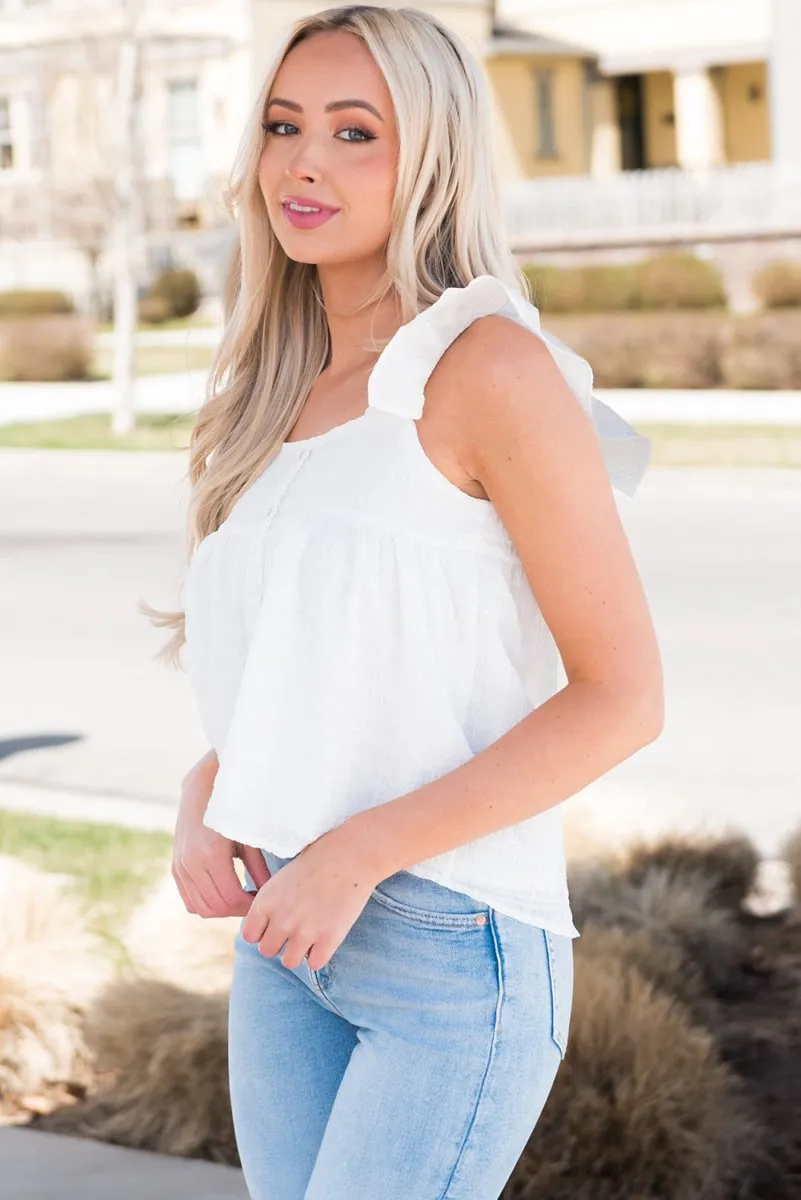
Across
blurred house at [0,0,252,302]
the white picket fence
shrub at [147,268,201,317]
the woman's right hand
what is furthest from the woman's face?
shrub at [147,268,201,317]

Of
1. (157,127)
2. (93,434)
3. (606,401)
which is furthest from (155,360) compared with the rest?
(157,127)

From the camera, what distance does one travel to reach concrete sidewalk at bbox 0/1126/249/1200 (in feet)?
11.4

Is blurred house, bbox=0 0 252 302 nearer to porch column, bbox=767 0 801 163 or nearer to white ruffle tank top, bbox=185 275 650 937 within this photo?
porch column, bbox=767 0 801 163

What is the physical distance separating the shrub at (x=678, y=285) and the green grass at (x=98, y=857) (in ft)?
62.5

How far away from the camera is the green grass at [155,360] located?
2362 cm

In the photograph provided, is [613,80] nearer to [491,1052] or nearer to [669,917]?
[669,917]

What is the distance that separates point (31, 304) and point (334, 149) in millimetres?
30821

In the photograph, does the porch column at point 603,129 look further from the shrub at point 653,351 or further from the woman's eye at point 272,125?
the woman's eye at point 272,125

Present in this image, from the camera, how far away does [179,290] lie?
107 feet

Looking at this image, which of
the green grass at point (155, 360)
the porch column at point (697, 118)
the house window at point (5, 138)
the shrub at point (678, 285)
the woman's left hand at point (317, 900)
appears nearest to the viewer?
the woman's left hand at point (317, 900)

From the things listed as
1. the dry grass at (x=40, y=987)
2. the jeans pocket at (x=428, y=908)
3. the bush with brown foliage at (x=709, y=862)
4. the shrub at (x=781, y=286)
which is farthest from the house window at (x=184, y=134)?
the jeans pocket at (x=428, y=908)

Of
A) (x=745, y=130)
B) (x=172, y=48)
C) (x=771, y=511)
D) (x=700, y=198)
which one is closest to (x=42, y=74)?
(x=700, y=198)

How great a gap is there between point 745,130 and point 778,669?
33.3 meters

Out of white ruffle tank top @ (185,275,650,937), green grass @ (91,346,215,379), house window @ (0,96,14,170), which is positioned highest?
house window @ (0,96,14,170)
